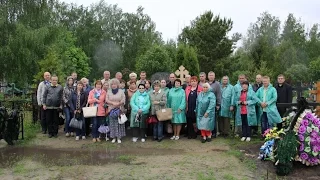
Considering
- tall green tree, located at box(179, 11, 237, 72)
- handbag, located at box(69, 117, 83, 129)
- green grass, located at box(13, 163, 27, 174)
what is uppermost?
tall green tree, located at box(179, 11, 237, 72)

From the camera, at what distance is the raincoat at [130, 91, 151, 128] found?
888 cm

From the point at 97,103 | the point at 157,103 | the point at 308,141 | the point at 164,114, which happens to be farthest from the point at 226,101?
the point at 97,103

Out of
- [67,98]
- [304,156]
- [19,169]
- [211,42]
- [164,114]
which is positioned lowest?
[19,169]

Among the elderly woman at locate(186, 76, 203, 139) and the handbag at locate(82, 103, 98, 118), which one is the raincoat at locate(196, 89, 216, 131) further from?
the handbag at locate(82, 103, 98, 118)

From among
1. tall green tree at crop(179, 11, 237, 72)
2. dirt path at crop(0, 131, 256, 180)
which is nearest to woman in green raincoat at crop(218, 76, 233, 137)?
dirt path at crop(0, 131, 256, 180)

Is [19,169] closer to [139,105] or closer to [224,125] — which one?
[139,105]

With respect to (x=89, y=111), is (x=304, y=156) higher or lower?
lower

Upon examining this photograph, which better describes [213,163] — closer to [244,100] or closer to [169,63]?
[244,100]

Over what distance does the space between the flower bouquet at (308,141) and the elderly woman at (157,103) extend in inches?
133

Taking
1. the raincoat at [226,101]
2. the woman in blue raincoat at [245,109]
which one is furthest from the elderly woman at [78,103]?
the woman in blue raincoat at [245,109]

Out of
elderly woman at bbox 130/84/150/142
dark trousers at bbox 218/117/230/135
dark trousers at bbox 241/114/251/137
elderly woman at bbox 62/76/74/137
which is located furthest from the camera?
dark trousers at bbox 218/117/230/135

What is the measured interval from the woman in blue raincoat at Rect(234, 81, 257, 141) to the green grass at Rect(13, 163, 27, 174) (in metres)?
5.03

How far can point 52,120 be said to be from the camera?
31.2 ft

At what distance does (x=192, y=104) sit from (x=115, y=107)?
190 centimetres
